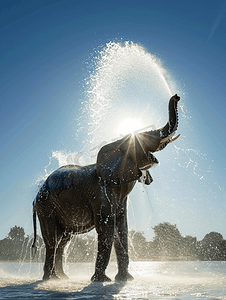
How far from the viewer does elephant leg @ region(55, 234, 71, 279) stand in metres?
5.83

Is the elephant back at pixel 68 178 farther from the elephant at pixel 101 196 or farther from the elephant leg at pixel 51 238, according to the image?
the elephant leg at pixel 51 238

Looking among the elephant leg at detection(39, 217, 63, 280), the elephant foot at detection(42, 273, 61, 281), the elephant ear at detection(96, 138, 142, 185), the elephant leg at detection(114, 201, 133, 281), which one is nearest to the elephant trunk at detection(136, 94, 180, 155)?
the elephant ear at detection(96, 138, 142, 185)

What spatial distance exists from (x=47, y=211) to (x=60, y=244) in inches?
33.1

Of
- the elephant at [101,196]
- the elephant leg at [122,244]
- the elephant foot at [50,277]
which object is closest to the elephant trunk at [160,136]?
the elephant at [101,196]

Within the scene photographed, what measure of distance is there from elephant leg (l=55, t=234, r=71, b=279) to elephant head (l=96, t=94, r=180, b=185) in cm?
180

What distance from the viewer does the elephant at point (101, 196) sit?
5156mm

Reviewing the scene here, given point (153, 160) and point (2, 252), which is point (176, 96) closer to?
point (153, 160)

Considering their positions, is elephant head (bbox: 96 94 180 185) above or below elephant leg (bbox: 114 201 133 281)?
above

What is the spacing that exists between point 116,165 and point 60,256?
2471 mm

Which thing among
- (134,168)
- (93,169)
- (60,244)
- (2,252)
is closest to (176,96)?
(134,168)

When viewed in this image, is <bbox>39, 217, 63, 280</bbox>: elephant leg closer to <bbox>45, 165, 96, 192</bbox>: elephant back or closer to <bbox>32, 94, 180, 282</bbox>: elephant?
<bbox>32, 94, 180, 282</bbox>: elephant

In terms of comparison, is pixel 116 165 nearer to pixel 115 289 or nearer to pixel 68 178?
pixel 68 178

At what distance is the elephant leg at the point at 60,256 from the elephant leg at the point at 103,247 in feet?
4.06

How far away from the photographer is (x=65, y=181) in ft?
18.6
